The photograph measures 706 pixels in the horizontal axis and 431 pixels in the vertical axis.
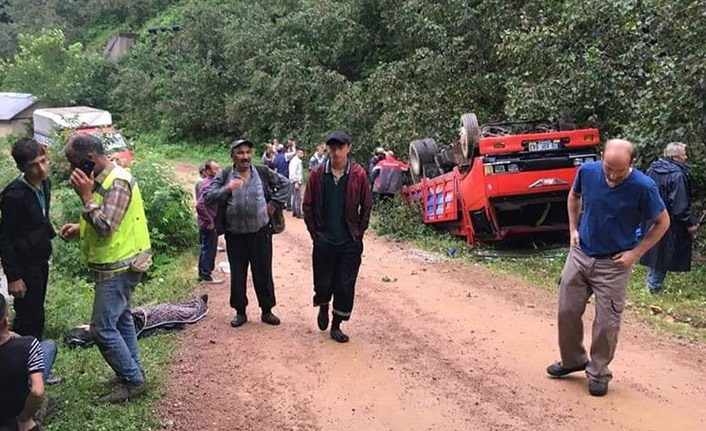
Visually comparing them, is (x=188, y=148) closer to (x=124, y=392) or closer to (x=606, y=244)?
(x=124, y=392)

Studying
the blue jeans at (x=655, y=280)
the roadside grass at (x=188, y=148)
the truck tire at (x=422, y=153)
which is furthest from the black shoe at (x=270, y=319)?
the roadside grass at (x=188, y=148)

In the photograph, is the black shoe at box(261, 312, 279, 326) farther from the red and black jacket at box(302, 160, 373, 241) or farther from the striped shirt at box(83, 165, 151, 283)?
the striped shirt at box(83, 165, 151, 283)

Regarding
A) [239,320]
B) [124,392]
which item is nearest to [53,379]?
[124,392]

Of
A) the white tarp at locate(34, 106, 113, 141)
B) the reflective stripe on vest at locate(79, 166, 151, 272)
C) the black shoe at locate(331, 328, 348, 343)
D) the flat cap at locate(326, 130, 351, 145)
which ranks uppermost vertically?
the flat cap at locate(326, 130, 351, 145)

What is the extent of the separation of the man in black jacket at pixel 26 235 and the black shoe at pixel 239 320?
6.31 feet

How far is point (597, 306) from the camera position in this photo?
4.77 m

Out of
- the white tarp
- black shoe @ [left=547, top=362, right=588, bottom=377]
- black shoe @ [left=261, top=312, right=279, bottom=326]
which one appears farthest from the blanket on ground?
the white tarp

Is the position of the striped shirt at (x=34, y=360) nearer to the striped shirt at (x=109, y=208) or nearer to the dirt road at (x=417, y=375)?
the striped shirt at (x=109, y=208)

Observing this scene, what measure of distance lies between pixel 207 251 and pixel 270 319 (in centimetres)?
260

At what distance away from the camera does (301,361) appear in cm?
561

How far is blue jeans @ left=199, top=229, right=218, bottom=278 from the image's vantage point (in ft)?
29.2

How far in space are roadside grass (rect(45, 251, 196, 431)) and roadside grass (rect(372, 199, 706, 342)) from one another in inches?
181

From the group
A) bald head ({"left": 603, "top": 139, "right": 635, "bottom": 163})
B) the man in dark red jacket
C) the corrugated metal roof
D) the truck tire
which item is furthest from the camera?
the corrugated metal roof

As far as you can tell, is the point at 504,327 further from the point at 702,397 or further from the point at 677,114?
the point at 677,114
